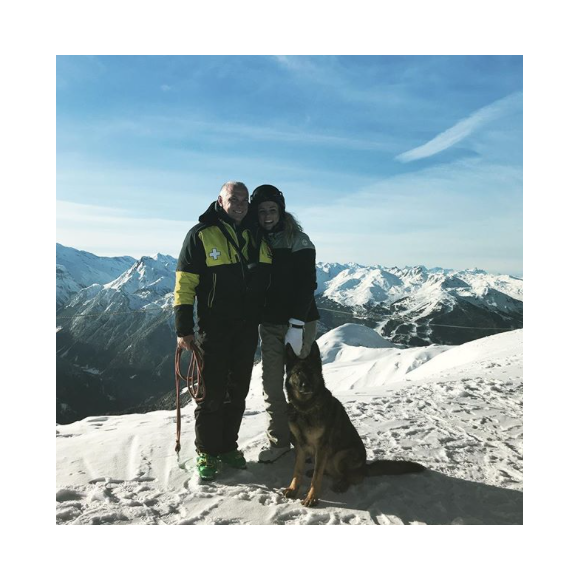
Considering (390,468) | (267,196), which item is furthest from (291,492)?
(267,196)

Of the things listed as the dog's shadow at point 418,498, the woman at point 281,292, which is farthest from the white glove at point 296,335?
the dog's shadow at point 418,498

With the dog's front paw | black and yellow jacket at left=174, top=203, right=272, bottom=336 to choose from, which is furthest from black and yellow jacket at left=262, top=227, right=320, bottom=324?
the dog's front paw

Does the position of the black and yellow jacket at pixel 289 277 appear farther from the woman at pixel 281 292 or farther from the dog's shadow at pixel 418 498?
the dog's shadow at pixel 418 498

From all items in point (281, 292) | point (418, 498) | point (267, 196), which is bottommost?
point (418, 498)

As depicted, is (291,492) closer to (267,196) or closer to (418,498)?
(418,498)

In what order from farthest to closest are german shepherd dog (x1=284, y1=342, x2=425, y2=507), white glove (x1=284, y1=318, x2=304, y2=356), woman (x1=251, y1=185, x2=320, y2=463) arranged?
1. woman (x1=251, y1=185, x2=320, y2=463)
2. white glove (x1=284, y1=318, x2=304, y2=356)
3. german shepherd dog (x1=284, y1=342, x2=425, y2=507)

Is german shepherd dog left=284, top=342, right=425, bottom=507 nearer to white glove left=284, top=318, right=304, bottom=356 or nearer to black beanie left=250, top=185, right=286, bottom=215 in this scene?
white glove left=284, top=318, right=304, bottom=356
